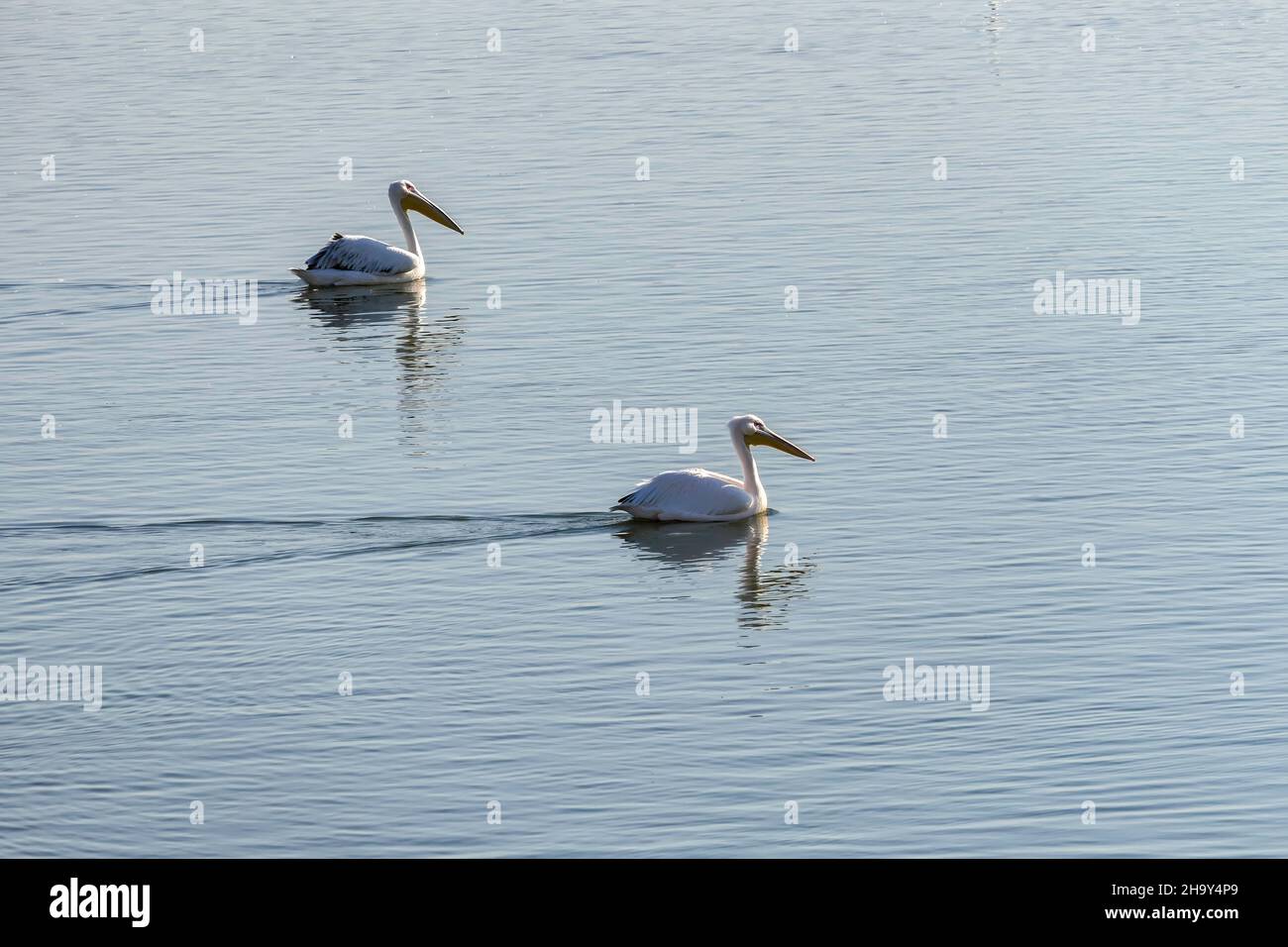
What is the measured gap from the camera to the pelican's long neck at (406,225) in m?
28.1

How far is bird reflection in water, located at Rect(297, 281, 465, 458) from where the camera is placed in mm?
21016

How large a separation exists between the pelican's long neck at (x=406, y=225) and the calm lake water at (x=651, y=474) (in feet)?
1.80

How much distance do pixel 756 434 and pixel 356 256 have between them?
10371 millimetres

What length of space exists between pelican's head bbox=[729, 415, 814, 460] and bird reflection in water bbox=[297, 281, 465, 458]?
3.16m

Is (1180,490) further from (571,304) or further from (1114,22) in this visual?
(1114,22)

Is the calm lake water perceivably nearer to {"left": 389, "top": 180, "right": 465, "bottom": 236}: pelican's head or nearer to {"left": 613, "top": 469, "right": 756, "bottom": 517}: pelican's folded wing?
{"left": 613, "top": 469, "right": 756, "bottom": 517}: pelican's folded wing

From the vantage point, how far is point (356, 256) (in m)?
27.0

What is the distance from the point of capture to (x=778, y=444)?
1789 centimetres

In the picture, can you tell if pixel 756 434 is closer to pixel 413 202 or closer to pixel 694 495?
pixel 694 495

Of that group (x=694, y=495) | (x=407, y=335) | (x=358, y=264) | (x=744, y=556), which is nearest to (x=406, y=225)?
(x=358, y=264)

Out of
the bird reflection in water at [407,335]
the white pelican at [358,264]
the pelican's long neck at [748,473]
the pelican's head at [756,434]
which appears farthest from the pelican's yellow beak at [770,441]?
the white pelican at [358,264]

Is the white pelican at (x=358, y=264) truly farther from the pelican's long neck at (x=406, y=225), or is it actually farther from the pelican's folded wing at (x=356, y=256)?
the pelican's long neck at (x=406, y=225)

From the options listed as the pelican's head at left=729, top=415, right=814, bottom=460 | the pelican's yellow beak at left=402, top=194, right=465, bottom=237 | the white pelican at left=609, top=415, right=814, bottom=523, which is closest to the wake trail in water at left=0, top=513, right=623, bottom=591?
the white pelican at left=609, top=415, right=814, bottom=523
